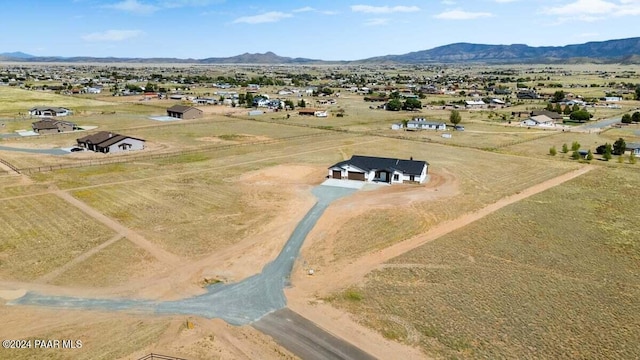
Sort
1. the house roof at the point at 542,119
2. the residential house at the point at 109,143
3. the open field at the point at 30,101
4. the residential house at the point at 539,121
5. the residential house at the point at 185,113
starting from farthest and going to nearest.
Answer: the open field at the point at 30,101 < the residential house at the point at 185,113 < the house roof at the point at 542,119 < the residential house at the point at 539,121 < the residential house at the point at 109,143

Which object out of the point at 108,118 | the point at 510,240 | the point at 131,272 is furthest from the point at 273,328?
the point at 108,118

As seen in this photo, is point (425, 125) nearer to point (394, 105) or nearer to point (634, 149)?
point (394, 105)

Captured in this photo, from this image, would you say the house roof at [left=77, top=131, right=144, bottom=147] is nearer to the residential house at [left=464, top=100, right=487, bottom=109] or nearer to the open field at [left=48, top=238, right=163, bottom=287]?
the open field at [left=48, top=238, right=163, bottom=287]

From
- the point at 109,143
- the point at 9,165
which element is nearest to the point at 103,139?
the point at 109,143

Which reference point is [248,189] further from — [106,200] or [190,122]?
[190,122]

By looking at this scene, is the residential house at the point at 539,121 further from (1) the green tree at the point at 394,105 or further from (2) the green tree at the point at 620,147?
(1) the green tree at the point at 394,105

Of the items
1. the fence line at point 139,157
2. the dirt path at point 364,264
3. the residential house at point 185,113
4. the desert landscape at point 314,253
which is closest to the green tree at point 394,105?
the residential house at point 185,113
